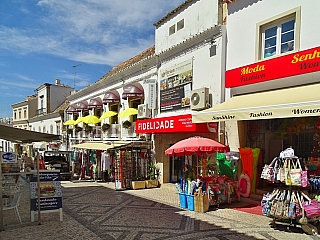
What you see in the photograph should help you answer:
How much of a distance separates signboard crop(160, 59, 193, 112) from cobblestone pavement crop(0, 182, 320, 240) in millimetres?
4480

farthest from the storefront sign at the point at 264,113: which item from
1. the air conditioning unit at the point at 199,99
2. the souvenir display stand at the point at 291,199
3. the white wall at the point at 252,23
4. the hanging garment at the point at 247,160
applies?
the white wall at the point at 252,23

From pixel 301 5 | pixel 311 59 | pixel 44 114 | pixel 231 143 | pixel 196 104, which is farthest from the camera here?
pixel 44 114

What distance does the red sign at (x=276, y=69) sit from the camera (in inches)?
286

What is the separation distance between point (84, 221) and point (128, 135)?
29.5ft

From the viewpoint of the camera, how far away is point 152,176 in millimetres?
13266

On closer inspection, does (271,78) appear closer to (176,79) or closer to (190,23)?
(176,79)

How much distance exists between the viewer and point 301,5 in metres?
7.73

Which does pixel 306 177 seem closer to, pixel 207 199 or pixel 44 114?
pixel 207 199

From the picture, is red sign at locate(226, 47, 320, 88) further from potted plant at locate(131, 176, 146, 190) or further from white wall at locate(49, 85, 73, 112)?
white wall at locate(49, 85, 73, 112)

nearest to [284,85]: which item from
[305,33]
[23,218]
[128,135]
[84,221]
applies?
[305,33]

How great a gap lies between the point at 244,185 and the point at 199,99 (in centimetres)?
353

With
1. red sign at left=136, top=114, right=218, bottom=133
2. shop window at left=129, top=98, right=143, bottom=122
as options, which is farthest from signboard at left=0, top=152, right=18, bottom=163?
shop window at left=129, top=98, right=143, bottom=122

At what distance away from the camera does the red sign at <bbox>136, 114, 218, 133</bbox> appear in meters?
10.2

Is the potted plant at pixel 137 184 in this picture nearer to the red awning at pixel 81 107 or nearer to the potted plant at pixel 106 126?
the potted plant at pixel 106 126
